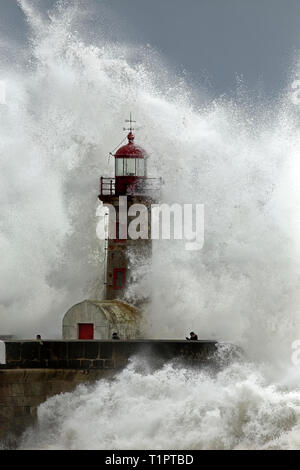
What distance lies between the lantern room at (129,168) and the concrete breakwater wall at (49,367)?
4.99 meters

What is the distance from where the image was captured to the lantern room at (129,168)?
2348cm

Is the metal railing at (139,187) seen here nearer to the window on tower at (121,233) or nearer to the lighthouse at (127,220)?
the lighthouse at (127,220)

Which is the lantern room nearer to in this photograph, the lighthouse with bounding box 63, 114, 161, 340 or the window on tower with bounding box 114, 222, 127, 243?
the lighthouse with bounding box 63, 114, 161, 340

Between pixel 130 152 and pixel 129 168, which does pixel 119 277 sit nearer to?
pixel 129 168

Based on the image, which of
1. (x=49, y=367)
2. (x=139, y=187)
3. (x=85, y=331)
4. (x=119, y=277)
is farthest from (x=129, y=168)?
(x=49, y=367)

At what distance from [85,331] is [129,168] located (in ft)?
10.4

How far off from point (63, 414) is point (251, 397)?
2611 millimetres

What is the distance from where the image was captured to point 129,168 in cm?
2361

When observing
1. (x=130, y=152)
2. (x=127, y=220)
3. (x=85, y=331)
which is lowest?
(x=85, y=331)

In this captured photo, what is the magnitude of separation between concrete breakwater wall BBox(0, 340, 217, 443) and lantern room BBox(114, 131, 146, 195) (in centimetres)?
499

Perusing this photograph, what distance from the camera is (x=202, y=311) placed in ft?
70.8
